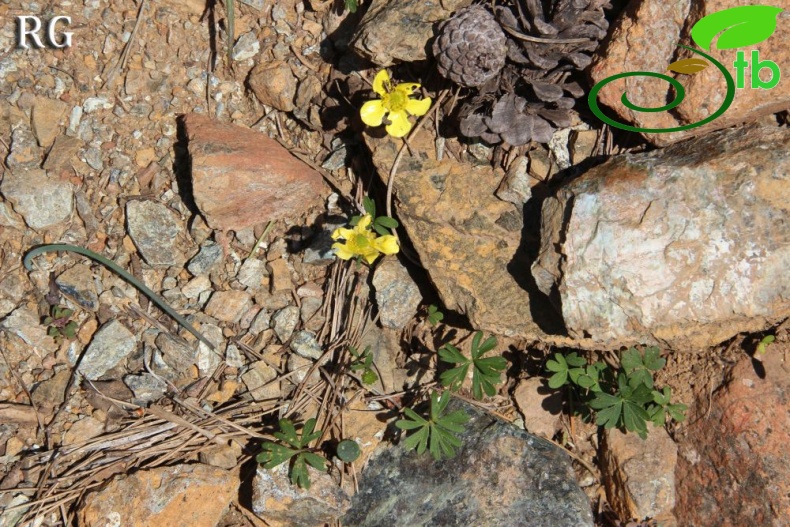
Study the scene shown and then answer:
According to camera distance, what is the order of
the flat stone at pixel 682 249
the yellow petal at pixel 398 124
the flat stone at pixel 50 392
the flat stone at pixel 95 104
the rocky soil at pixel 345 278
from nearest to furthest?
the flat stone at pixel 682 249, the rocky soil at pixel 345 278, the yellow petal at pixel 398 124, the flat stone at pixel 50 392, the flat stone at pixel 95 104

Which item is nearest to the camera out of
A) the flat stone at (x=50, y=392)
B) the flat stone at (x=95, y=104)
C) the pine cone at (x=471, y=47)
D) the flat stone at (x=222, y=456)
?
the pine cone at (x=471, y=47)

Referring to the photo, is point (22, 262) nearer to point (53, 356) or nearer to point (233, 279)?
point (53, 356)

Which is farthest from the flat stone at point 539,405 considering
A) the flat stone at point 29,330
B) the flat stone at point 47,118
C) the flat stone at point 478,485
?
the flat stone at point 47,118

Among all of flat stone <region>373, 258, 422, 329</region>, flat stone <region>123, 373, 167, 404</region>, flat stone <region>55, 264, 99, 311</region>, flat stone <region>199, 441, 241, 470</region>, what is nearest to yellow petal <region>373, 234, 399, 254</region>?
flat stone <region>373, 258, 422, 329</region>

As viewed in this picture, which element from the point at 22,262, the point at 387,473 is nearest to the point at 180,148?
the point at 22,262

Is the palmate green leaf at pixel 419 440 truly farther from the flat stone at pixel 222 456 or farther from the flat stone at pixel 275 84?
the flat stone at pixel 275 84

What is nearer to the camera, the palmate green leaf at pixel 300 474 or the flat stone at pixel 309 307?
the palmate green leaf at pixel 300 474

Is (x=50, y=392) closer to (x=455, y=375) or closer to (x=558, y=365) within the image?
(x=455, y=375)
